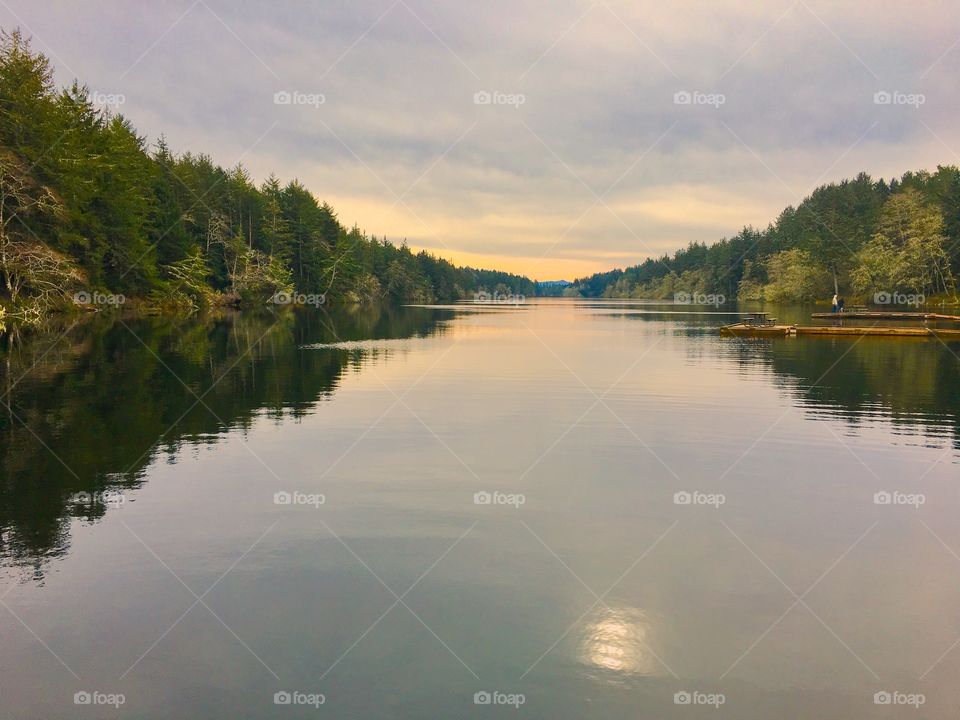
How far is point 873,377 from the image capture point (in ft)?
120

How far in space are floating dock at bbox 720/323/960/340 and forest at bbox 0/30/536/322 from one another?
63.4 m

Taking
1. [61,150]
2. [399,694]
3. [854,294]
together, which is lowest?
[399,694]

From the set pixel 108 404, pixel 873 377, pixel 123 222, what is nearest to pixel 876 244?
pixel 873 377

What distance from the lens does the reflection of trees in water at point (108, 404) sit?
14305mm

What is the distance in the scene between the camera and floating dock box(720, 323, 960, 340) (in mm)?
60219

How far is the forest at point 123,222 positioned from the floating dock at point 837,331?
6342cm

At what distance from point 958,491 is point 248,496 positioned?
1751 cm

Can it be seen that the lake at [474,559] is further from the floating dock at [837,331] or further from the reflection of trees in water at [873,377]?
the floating dock at [837,331]

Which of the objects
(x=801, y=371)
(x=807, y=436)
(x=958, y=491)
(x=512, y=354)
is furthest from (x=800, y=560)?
(x=512, y=354)

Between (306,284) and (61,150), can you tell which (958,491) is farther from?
(306,284)

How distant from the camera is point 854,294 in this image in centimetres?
15412

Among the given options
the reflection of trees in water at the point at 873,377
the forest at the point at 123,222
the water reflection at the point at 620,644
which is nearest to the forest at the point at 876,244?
the reflection of trees in water at the point at 873,377

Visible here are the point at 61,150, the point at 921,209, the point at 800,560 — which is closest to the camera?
the point at 800,560

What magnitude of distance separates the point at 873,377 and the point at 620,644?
34056 mm
